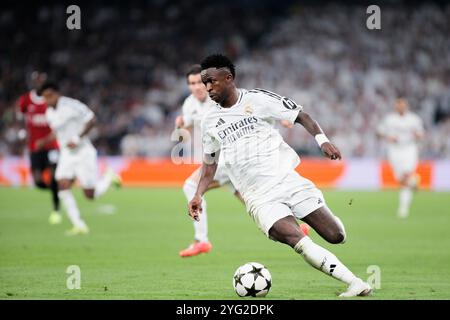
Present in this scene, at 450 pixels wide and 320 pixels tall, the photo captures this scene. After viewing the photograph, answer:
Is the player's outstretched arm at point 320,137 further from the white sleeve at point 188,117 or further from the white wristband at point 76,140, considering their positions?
the white wristband at point 76,140

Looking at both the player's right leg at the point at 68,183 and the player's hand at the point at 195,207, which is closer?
the player's hand at the point at 195,207

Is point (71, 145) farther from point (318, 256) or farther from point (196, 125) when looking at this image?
point (318, 256)

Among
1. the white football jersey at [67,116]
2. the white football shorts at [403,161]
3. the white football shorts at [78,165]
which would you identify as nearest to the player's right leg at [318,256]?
the white football jersey at [67,116]

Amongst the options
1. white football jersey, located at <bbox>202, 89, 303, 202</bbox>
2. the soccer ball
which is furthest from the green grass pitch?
white football jersey, located at <bbox>202, 89, 303, 202</bbox>

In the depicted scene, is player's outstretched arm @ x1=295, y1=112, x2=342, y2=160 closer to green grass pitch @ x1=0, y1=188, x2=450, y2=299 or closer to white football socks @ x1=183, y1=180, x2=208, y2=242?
green grass pitch @ x1=0, y1=188, x2=450, y2=299

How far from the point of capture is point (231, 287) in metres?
9.78

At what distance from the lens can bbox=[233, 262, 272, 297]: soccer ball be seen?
8906 mm

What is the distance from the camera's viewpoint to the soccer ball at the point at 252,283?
8.91 meters

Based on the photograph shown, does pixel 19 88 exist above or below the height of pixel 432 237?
above

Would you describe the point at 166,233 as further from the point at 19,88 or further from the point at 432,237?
the point at 19,88

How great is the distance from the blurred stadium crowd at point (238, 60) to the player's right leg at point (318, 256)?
854 inches

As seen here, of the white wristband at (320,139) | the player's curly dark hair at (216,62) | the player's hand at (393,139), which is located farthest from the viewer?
the player's hand at (393,139)
